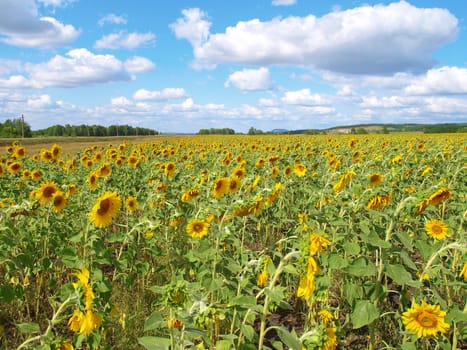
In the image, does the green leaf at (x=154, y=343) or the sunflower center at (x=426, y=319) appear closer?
the green leaf at (x=154, y=343)

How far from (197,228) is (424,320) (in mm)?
1732

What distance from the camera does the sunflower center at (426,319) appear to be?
2.04m

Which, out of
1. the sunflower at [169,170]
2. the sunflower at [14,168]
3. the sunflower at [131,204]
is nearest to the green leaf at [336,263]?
the sunflower at [131,204]

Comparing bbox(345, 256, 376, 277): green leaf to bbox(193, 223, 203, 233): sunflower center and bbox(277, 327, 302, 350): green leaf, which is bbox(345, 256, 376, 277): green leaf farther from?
bbox(193, 223, 203, 233): sunflower center

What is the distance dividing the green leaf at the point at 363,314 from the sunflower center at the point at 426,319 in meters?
0.23

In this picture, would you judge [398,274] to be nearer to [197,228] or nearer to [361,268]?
[361,268]

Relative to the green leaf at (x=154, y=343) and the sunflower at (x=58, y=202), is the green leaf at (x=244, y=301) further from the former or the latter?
the sunflower at (x=58, y=202)

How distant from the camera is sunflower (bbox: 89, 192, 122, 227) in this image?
2.94 m

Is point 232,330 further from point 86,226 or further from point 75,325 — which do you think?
point 86,226

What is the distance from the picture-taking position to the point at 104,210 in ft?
10.00

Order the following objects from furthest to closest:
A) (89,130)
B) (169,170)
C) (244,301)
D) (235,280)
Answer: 1. (89,130)
2. (169,170)
3. (235,280)
4. (244,301)

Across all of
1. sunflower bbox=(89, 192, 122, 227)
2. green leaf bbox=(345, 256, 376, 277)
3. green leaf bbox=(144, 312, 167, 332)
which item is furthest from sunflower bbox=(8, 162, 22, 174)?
green leaf bbox=(345, 256, 376, 277)

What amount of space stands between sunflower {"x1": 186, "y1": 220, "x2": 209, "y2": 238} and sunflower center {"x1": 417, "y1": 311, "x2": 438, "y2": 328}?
162 centimetres

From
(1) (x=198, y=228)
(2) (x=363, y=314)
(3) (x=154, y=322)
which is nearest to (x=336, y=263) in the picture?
(2) (x=363, y=314)
